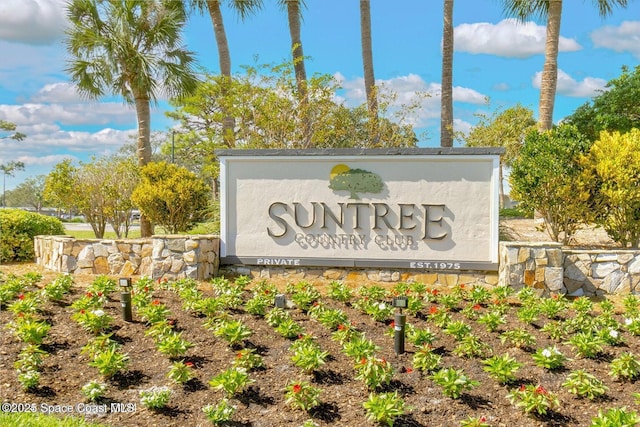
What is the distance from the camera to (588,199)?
8820mm

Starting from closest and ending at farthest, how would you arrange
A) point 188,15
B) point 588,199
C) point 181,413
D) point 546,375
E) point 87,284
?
point 181,413 < point 546,375 < point 87,284 < point 588,199 < point 188,15

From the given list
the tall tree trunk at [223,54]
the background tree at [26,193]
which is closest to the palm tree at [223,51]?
the tall tree trunk at [223,54]

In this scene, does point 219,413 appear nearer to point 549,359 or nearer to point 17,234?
point 549,359

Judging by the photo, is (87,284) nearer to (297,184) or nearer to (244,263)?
(244,263)

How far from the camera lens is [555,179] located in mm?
8750

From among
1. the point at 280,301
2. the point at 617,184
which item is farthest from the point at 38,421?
the point at 617,184

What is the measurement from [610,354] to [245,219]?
5.29 m

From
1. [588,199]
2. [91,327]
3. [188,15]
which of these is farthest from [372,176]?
[188,15]

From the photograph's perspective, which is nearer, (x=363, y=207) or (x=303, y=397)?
(x=303, y=397)

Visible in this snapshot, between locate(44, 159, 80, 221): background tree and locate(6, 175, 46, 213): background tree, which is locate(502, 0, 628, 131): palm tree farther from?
locate(6, 175, 46, 213): background tree

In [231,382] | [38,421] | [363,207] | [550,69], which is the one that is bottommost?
[38,421]

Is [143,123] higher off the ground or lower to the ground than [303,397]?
higher

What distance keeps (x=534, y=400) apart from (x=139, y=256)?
21.6 ft

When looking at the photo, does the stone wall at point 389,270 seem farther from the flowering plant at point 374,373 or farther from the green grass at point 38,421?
the green grass at point 38,421
